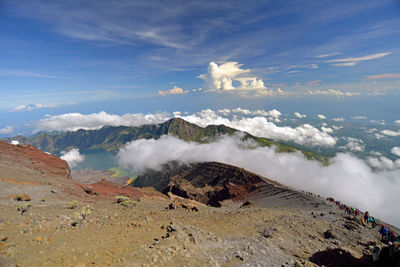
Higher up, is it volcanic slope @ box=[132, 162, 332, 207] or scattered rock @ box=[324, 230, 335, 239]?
scattered rock @ box=[324, 230, 335, 239]

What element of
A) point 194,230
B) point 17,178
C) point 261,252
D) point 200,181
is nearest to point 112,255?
point 194,230

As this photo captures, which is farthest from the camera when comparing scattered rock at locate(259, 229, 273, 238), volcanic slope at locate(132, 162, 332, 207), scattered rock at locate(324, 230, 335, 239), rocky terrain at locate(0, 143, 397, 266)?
volcanic slope at locate(132, 162, 332, 207)

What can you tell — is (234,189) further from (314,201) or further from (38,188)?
(38,188)

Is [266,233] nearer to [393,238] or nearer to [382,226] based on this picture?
[393,238]

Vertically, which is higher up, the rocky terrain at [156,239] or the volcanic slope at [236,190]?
the rocky terrain at [156,239]

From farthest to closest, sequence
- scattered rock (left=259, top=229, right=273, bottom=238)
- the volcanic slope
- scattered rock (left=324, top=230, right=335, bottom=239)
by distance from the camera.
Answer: the volcanic slope < scattered rock (left=324, top=230, right=335, bottom=239) < scattered rock (left=259, top=229, right=273, bottom=238)

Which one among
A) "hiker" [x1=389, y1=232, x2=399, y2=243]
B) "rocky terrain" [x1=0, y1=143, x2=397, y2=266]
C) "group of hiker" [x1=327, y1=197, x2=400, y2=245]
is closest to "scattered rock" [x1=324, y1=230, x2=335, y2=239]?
"rocky terrain" [x1=0, y1=143, x2=397, y2=266]

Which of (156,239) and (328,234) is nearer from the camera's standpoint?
(156,239)

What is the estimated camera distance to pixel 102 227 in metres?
12.4

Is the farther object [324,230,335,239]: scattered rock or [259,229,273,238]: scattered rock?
[324,230,335,239]: scattered rock

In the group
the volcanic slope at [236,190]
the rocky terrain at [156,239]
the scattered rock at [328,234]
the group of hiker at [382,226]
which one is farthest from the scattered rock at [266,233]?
the volcanic slope at [236,190]

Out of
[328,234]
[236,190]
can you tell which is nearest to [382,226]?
[328,234]

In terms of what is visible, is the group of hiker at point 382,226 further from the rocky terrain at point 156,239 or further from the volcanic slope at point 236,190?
the volcanic slope at point 236,190

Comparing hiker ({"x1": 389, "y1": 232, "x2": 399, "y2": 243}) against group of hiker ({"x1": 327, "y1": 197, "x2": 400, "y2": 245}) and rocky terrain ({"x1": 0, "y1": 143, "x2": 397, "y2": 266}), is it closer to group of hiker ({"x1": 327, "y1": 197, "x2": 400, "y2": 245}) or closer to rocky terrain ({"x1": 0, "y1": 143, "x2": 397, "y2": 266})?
group of hiker ({"x1": 327, "y1": 197, "x2": 400, "y2": 245})
